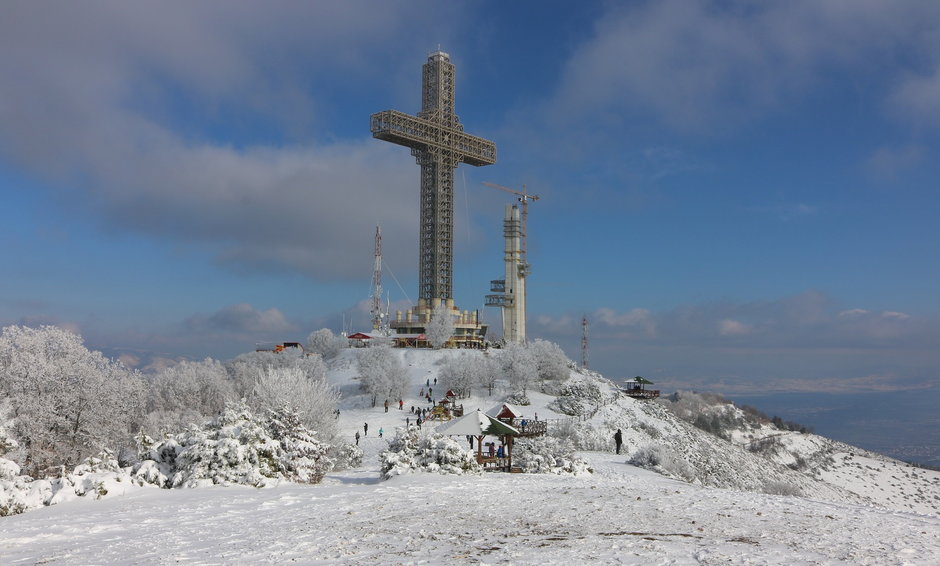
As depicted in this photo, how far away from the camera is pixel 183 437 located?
1853 centimetres

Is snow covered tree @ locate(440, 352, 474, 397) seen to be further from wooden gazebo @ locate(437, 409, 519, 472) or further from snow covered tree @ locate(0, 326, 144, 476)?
wooden gazebo @ locate(437, 409, 519, 472)

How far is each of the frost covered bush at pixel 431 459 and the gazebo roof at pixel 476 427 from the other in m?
2.16

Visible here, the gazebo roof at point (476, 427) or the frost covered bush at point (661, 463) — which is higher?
the gazebo roof at point (476, 427)

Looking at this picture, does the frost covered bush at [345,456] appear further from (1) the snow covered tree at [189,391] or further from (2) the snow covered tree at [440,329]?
(2) the snow covered tree at [440,329]

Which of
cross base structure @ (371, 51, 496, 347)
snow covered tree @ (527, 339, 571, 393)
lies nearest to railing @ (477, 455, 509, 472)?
snow covered tree @ (527, 339, 571, 393)

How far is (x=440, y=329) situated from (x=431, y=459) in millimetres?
50389

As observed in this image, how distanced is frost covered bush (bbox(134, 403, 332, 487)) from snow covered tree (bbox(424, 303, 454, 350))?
50.6 m

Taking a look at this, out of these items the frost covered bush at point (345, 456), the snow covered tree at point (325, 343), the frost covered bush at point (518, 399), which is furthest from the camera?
the snow covered tree at point (325, 343)

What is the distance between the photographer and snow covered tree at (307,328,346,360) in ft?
233

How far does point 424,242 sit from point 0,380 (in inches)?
2201

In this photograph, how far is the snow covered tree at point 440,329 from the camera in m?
71.2

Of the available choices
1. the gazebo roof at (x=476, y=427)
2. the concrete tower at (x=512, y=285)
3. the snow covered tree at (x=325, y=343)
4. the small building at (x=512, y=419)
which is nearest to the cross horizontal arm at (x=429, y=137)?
the concrete tower at (x=512, y=285)

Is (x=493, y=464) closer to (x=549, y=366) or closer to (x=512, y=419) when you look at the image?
(x=512, y=419)

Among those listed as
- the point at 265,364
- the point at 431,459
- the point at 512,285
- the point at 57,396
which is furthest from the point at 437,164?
the point at 431,459
